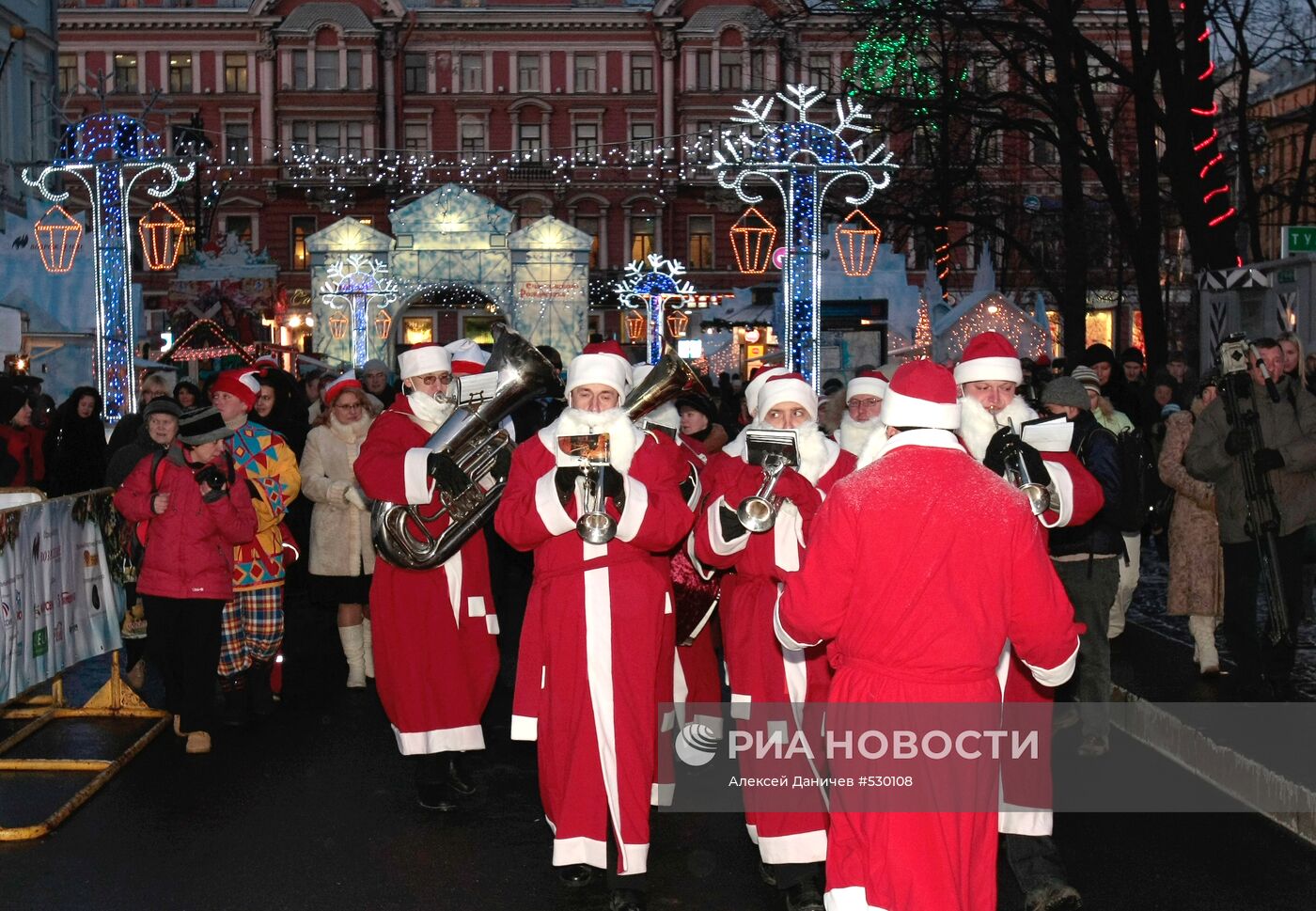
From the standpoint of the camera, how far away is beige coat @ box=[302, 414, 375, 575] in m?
10.5

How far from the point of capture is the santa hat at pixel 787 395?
673 centimetres

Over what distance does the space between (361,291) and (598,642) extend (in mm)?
37276

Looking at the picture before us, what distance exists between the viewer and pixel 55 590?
8.44 meters

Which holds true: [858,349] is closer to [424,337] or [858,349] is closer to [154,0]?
[424,337]

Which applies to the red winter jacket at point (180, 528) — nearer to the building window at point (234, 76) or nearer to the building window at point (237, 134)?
the building window at point (237, 134)

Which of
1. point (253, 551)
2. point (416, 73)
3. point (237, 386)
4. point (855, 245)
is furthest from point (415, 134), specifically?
point (253, 551)

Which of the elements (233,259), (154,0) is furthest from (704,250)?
(233,259)

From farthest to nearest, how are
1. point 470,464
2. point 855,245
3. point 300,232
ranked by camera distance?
point 300,232
point 855,245
point 470,464

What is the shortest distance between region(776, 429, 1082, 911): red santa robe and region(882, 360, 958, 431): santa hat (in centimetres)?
10

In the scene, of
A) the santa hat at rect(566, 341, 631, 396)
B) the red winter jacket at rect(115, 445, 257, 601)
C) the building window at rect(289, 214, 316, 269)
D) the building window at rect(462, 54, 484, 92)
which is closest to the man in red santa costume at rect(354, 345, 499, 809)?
the santa hat at rect(566, 341, 631, 396)

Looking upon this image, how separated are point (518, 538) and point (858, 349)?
19647mm

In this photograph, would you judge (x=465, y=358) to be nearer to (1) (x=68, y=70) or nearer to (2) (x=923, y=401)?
(2) (x=923, y=401)

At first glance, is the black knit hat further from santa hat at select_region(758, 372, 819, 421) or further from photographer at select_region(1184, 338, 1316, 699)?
photographer at select_region(1184, 338, 1316, 699)

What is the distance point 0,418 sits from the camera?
13125mm
